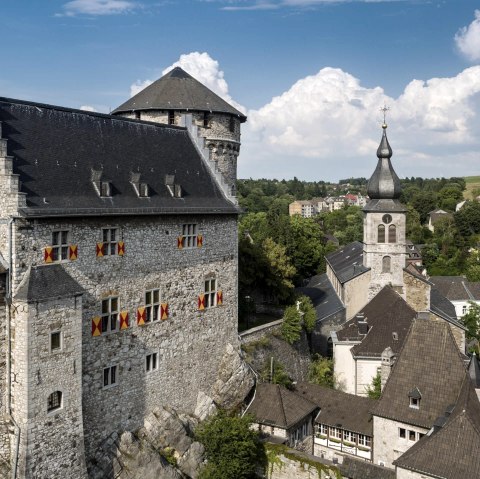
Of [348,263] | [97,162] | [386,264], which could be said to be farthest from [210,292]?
[348,263]

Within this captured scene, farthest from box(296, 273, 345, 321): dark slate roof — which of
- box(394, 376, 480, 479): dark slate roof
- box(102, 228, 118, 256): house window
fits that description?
box(102, 228, 118, 256): house window

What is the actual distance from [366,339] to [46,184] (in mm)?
23492

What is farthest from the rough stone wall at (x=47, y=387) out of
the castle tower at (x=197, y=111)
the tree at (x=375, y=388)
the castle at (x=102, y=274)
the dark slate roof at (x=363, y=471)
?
the tree at (x=375, y=388)

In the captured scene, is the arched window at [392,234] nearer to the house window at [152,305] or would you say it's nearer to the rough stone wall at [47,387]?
the house window at [152,305]

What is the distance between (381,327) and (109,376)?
20312 millimetres

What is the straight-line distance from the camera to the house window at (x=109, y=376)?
77.0 feet

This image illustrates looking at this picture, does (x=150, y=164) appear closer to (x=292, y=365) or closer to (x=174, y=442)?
(x=174, y=442)

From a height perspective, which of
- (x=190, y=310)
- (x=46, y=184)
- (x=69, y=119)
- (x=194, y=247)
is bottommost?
(x=190, y=310)

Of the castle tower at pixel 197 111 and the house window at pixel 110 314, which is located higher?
the castle tower at pixel 197 111

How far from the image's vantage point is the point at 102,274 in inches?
917

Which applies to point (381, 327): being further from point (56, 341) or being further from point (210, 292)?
point (56, 341)

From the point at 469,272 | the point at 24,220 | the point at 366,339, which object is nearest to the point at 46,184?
the point at 24,220

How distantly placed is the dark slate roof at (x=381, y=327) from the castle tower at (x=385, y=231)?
282 cm

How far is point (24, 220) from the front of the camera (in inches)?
789
